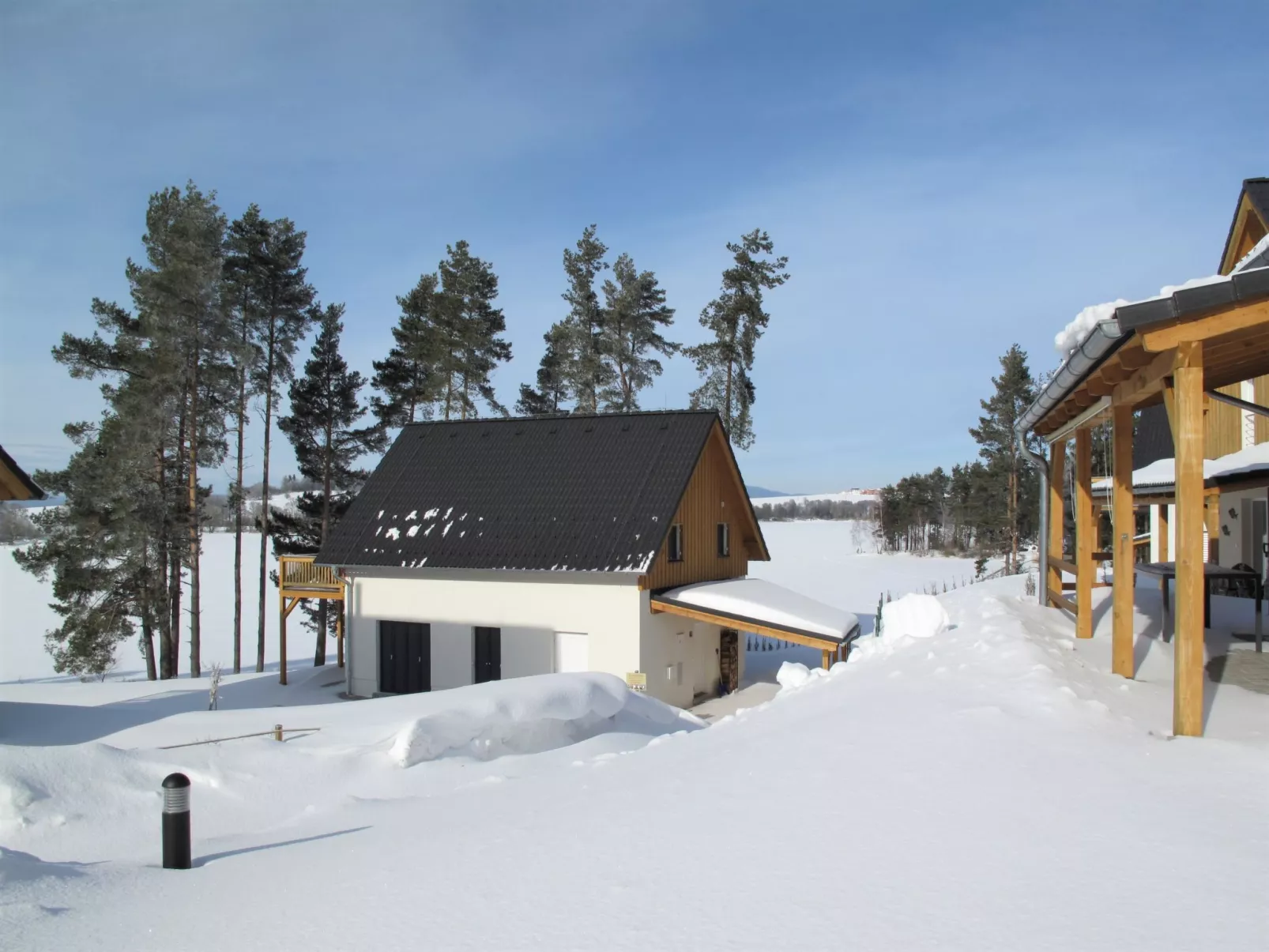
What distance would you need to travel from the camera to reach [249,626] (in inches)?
1391

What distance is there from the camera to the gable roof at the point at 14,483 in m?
11.3

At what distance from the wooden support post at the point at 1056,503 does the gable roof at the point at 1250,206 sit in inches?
235

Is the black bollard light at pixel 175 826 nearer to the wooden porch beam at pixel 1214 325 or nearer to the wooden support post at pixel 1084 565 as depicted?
the wooden porch beam at pixel 1214 325

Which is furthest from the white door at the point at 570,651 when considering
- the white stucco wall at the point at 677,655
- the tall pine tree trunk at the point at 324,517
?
the tall pine tree trunk at the point at 324,517

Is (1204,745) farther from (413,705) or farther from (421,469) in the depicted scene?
(421,469)

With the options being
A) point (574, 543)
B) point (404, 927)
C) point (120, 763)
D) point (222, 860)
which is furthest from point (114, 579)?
point (404, 927)

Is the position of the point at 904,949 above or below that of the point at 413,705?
above

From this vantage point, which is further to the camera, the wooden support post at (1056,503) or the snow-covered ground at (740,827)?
the wooden support post at (1056,503)

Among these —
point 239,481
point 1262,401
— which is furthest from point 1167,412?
point 239,481

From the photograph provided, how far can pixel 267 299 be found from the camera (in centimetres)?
2400

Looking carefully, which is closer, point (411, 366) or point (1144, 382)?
point (1144, 382)

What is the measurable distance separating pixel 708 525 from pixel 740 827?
15.8 meters

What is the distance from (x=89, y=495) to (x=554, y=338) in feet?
54.8

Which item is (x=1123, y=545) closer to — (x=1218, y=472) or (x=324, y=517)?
(x=1218, y=472)
